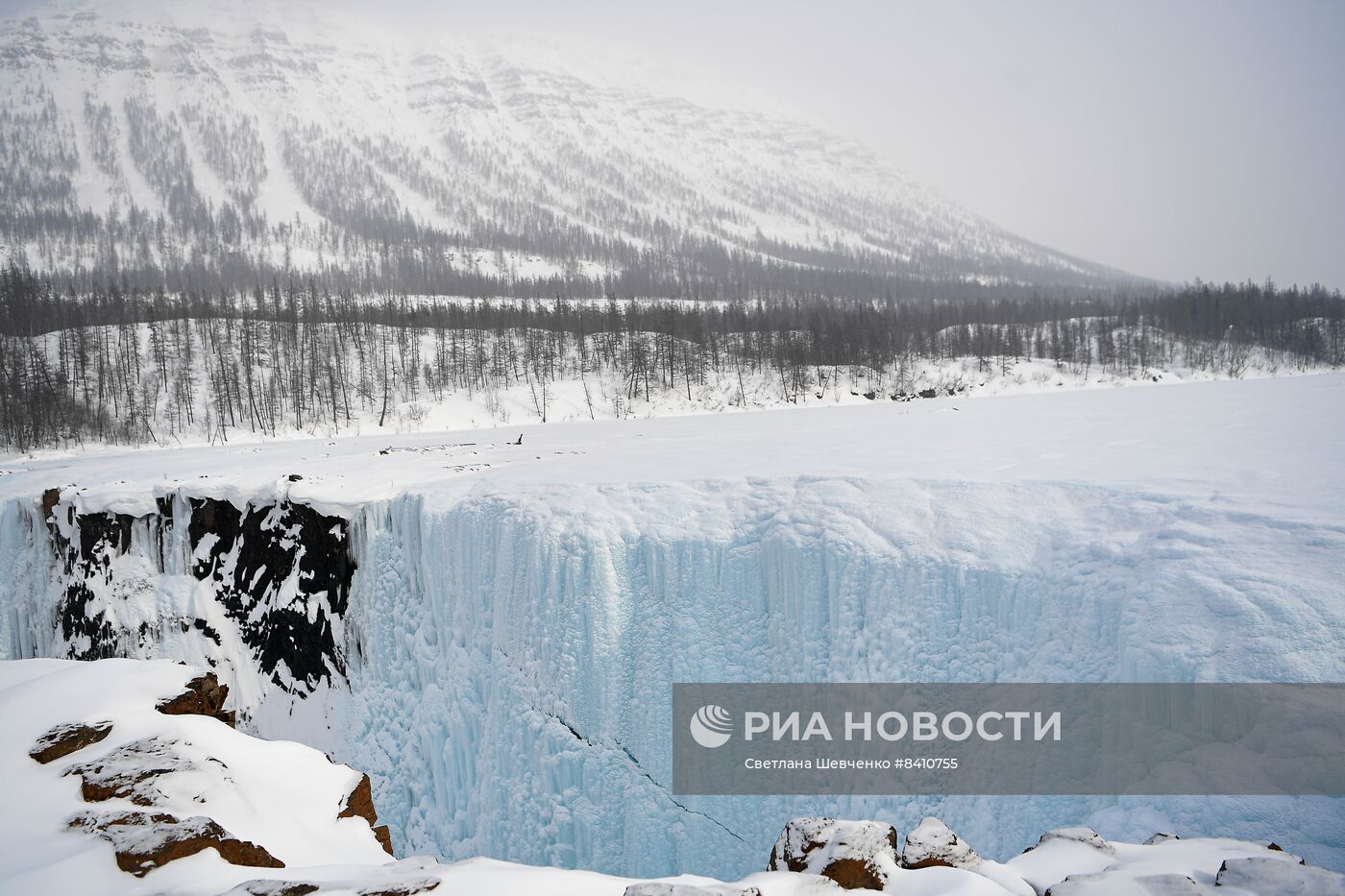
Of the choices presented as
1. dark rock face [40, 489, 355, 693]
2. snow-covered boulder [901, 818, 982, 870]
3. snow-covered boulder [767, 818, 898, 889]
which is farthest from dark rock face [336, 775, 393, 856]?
dark rock face [40, 489, 355, 693]

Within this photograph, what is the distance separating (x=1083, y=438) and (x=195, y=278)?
115 meters

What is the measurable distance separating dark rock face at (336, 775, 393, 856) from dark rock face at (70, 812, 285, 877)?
1028mm

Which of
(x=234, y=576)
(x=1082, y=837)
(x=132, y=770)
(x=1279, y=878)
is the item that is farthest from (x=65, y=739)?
(x=234, y=576)

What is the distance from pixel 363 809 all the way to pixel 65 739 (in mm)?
2020

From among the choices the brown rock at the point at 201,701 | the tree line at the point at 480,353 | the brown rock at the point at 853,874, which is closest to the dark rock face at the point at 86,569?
the brown rock at the point at 201,701

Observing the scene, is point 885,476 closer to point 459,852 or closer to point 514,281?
point 459,852

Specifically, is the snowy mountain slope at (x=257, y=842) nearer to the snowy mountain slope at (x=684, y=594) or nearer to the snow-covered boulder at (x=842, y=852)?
the snow-covered boulder at (x=842, y=852)

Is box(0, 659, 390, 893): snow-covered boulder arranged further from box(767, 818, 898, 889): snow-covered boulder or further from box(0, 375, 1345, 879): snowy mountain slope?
box(0, 375, 1345, 879): snowy mountain slope

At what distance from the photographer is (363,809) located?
523 centimetres

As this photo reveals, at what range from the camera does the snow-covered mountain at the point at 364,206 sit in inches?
Result: 4269

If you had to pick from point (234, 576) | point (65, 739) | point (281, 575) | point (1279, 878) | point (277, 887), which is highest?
point (65, 739)

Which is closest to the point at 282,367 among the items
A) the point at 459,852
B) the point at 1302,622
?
the point at 459,852

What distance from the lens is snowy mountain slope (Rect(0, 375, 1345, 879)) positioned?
6082mm

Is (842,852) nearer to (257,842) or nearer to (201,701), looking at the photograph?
(257,842)
